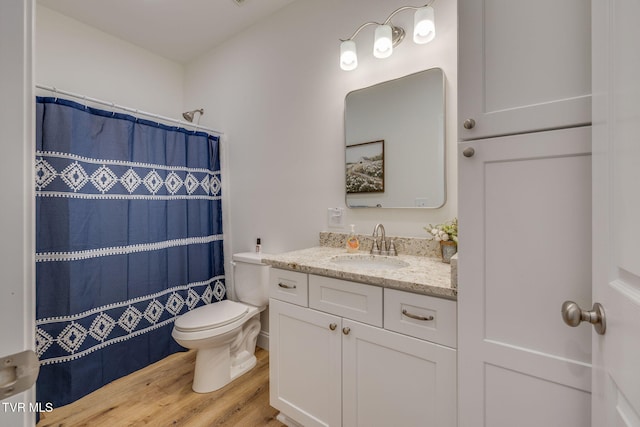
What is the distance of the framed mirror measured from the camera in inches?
56.1

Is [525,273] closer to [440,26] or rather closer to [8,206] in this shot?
[8,206]

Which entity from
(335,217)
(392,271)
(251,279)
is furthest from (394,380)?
(251,279)

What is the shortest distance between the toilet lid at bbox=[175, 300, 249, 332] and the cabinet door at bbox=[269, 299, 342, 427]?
0.46m

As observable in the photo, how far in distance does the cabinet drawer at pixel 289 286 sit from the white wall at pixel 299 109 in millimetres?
558

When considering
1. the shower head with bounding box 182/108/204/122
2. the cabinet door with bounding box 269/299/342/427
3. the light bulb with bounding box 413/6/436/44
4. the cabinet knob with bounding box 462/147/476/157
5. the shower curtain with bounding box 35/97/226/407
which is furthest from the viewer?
the shower head with bounding box 182/108/204/122

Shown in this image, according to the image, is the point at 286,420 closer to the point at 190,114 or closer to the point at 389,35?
the point at 389,35

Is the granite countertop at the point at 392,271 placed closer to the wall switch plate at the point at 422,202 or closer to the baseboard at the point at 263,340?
the wall switch plate at the point at 422,202

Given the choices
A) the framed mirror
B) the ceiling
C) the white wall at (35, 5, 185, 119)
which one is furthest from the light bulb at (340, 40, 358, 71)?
the white wall at (35, 5, 185, 119)

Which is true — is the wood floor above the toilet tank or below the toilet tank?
below

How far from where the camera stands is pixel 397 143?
1549 millimetres

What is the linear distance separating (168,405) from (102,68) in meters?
2.56
